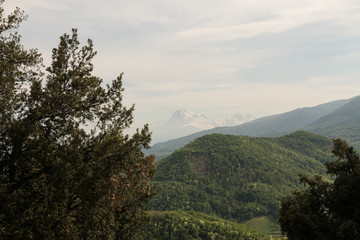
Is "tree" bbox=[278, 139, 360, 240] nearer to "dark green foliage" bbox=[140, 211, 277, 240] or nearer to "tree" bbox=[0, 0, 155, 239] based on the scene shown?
"tree" bbox=[0, 0, 155, 239]

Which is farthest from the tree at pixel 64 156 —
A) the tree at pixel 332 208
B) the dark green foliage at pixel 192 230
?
the dark green foliage at pixel 192 230

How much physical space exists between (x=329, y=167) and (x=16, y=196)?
22.0m

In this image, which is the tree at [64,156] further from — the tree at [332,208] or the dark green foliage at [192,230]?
the dark green foliage at [192,230]

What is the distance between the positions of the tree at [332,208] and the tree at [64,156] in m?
11.2

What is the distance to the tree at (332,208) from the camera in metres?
17.9

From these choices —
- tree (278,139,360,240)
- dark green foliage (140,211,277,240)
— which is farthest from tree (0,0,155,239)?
dark green foliage (140,211,277,240)

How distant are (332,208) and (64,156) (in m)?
19.6

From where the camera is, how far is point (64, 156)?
48.7 feet

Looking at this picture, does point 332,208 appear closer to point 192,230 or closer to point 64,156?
point 64,156

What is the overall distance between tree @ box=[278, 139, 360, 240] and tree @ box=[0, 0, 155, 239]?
36.8 feet

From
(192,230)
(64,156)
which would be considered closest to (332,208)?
(64,156)

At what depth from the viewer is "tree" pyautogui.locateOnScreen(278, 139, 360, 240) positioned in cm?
1792

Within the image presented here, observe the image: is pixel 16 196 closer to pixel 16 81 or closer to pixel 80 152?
pixel 80 152

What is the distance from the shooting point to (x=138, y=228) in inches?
774
